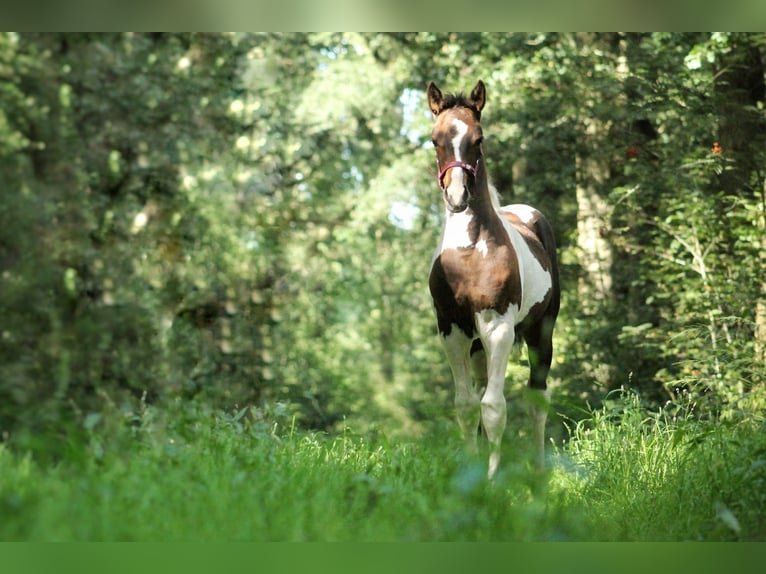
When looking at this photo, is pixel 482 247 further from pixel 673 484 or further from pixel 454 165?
pixel 673 484

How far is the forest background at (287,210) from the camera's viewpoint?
837cm

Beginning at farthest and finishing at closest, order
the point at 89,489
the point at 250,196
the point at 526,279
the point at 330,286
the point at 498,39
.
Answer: the point at 330,286
the point at 250,196
the point at 498,39
the point at 526,279
the point at 89,489

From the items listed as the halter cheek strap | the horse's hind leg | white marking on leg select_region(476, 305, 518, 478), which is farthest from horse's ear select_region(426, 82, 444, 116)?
the horse's hind leg

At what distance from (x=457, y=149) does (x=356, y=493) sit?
1763 mm

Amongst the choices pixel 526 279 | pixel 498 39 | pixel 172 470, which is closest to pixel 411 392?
pixel 498 39

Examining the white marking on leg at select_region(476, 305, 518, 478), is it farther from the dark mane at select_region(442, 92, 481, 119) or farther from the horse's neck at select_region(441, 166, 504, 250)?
the dark mane at select_region(442, 92, 481, 119)

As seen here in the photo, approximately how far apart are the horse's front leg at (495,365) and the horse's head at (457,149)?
59 cm

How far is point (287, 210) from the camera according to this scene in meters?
12.4

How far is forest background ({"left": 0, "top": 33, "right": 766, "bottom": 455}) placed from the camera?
837cm

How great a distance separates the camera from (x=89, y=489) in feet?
10.5

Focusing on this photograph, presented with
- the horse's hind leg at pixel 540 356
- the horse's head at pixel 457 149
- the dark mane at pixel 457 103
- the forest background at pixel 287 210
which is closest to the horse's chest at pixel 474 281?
the horse's head at pixel 457 149

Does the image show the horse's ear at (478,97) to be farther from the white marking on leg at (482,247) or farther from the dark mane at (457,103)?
the white marking on leg at (482,247)

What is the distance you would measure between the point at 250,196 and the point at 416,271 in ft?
11.7
